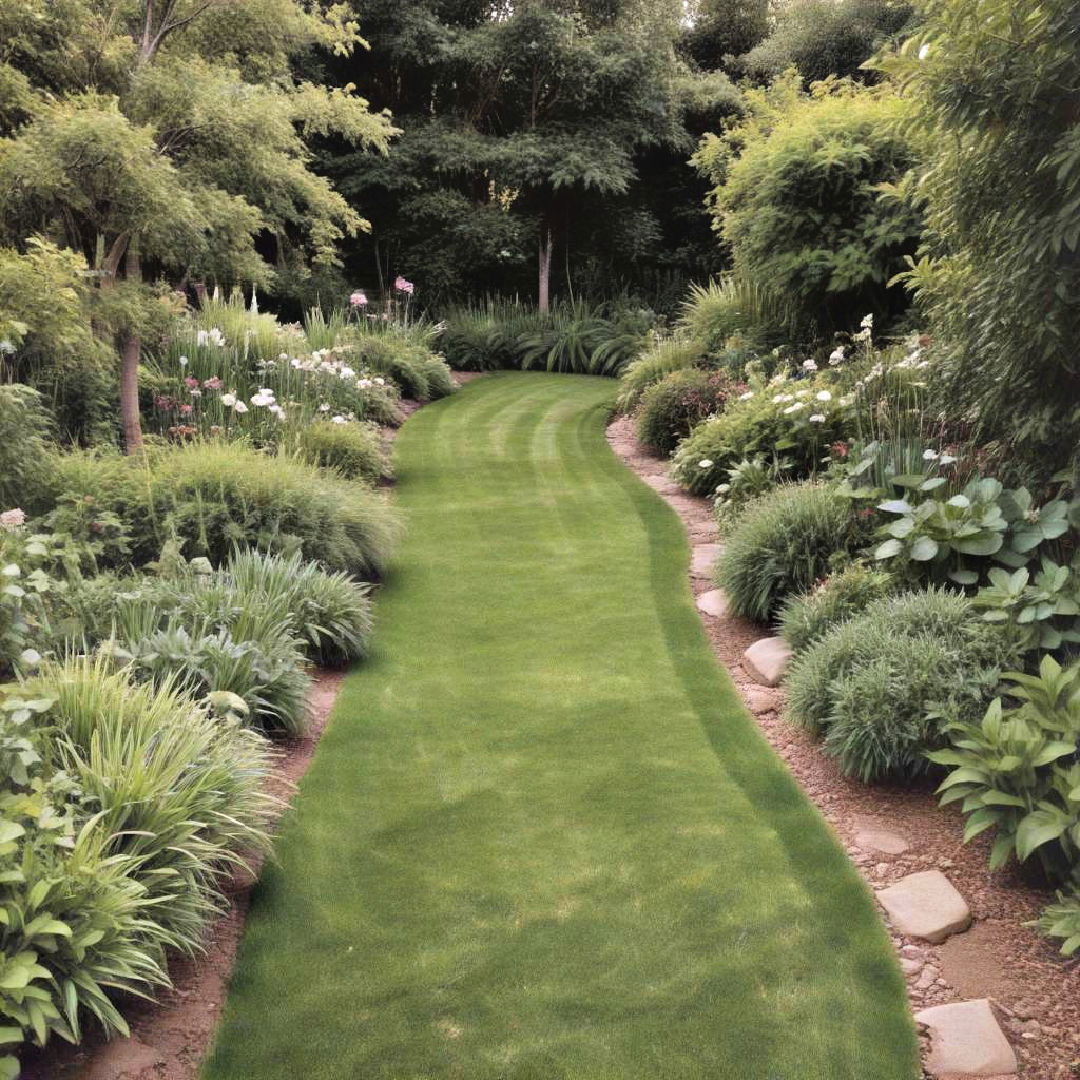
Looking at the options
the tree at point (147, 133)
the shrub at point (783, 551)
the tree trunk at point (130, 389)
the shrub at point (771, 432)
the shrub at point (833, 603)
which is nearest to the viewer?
the shrub at point (833, 603)

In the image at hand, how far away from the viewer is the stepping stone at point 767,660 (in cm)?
496

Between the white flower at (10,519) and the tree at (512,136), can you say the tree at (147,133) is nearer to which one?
the white flower at (10,519)

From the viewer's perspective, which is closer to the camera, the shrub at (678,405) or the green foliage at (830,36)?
the shrub at (678,405)

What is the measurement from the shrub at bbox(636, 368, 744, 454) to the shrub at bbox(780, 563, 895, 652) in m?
4.22

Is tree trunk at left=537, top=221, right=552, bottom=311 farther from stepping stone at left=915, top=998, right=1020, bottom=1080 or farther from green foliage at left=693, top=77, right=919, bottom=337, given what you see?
stepping stone at left=915, top=998, right=1020, bottom=1080

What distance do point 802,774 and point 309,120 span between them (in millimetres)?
6183

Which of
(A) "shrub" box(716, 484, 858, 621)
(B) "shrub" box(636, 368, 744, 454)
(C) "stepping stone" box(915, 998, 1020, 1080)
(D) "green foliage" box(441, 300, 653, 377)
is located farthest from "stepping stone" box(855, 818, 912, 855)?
(D) "green foliage" box(441, 300, 653, 377)

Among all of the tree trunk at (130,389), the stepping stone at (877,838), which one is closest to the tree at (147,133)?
the tree trunk at (130,389)

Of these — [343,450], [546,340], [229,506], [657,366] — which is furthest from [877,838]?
[546,340]

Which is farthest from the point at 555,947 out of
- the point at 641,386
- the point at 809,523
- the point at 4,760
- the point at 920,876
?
the point at 641,386

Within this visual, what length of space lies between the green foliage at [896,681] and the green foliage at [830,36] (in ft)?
53.9

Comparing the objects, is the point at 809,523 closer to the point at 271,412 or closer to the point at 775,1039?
the point at 775,1039

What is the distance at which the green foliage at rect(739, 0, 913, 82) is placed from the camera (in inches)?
709

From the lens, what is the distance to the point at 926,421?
19.3 feet
